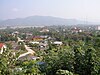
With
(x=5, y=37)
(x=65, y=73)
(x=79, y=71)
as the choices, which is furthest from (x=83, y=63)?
(x=5, y=37)

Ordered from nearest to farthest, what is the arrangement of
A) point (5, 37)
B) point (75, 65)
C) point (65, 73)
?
1. point (65, 73)
2. point (75, 65)
3. point (5, 37)

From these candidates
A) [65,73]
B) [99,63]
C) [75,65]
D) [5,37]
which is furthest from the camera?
[5,37]

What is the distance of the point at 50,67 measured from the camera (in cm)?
964

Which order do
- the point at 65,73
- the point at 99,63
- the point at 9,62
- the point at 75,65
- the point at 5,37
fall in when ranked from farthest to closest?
1. the point at 5,37
2. the point at 75,65
3. the point at 99,63
4. the point at 9,62
5. the point at 65,73

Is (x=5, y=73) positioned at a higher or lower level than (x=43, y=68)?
higher

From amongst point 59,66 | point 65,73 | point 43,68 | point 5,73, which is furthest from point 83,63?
point 5,73

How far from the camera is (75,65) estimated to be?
31.4ft

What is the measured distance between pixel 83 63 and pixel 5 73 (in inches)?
143

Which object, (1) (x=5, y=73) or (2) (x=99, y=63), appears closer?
(1) (x=5, y=73)

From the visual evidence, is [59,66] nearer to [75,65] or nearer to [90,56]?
[75,65]

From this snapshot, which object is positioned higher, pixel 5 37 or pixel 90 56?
pixel 90 56

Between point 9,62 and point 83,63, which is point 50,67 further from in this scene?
point 9,62

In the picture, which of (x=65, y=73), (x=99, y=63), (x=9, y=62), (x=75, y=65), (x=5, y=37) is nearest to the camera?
(x=65, y=73)

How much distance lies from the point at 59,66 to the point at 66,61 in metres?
0.38
